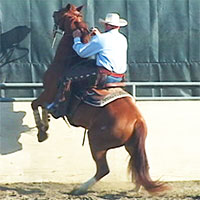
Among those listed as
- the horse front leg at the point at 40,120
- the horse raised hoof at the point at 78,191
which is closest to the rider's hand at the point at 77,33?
the horse front leg at the point at 40,120

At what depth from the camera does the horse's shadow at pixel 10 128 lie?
8.25m

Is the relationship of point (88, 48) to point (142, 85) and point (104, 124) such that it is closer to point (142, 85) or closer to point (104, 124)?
point (104, 124)

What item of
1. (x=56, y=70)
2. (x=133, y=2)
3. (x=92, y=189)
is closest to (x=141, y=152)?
(x=92, y=189)

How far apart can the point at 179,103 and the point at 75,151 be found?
1.34 metres

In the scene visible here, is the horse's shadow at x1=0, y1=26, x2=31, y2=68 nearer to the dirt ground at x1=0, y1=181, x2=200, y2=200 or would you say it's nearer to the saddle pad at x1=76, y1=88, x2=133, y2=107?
the saddle pad at x1=76, y1=88, x2=133, y2=107

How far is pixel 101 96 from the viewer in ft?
24.7

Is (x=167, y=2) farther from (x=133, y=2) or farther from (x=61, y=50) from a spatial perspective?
(x=61, y=50)

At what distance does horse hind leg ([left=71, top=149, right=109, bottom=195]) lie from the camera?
7.57 meters

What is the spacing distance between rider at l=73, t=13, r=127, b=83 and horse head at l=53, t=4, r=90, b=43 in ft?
0.56

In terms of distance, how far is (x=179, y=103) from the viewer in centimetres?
852

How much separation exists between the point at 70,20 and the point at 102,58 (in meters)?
0.63

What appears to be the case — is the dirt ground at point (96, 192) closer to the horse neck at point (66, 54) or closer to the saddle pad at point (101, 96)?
the saddle pad at point (101, 96)

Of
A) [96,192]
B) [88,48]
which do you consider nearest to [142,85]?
[88,48]

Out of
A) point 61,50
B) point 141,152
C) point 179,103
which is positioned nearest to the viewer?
point 141,152
